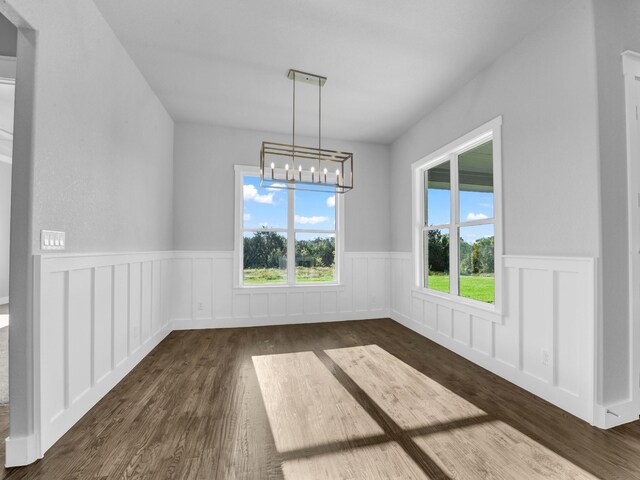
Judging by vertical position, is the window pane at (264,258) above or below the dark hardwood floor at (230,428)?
above

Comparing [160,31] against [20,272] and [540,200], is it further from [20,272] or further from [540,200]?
[540,200]

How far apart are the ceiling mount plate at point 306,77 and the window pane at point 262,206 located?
1694 millimetres

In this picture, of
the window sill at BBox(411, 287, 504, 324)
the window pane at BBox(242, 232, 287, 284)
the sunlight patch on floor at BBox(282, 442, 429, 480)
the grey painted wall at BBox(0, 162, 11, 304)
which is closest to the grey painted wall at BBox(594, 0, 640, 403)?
the window sill at BBox(411, 287, 504, 324)

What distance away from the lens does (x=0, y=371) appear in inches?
97.7

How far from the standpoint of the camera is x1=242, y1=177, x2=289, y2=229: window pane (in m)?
4.35

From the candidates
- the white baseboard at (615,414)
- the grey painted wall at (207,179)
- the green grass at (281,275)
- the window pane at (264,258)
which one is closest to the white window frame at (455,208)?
the white baseboard at (615,414)

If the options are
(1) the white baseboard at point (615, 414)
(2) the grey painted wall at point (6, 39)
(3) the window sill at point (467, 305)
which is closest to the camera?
(1) the white baseboard at point (615, 414)

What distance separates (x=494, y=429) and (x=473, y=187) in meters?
2.25

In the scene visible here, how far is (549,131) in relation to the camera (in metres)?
2.23

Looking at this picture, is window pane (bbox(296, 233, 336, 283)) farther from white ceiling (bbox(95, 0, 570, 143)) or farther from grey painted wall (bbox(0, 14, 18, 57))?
grey painted wall (bbox(0, 14, 18, 57))

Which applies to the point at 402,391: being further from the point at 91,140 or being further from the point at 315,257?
the point at 91,140

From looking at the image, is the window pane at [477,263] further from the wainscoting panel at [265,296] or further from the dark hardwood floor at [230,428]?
the wainscoting panel at [265,296]

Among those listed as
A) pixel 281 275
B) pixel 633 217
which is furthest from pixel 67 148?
pixel 633 217

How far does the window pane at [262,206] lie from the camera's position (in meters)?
4.35
